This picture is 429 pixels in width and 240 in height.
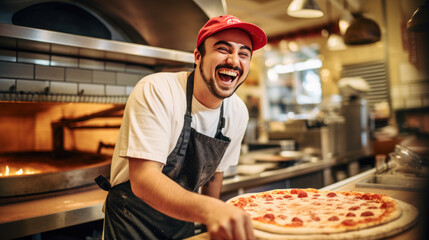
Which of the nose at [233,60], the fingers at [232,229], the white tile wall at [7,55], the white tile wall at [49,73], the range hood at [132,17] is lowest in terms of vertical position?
the fingers at [232,229]

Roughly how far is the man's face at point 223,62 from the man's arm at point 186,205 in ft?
1.42

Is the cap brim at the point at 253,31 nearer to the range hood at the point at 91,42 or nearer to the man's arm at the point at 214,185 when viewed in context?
the man's arm at the point at 214,185

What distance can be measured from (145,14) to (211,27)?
140cm

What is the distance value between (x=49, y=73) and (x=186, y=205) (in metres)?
1.72

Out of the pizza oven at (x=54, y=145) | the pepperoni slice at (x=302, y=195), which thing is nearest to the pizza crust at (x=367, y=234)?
the pepperoni slice at (x=302, y=195)

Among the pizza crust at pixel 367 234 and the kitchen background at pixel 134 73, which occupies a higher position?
the kitchen background at pixel 134 73

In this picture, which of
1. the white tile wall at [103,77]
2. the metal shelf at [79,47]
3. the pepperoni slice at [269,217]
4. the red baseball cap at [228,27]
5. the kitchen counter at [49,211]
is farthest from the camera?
the white tile wall at [103,77]

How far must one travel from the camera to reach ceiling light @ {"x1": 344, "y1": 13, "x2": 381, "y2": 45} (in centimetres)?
319

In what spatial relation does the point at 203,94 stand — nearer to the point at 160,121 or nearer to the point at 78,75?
the point at 160,121

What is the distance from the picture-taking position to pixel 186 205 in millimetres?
1012

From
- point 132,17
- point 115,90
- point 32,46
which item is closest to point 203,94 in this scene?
point 32,46

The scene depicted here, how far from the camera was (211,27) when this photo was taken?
54.8 inches

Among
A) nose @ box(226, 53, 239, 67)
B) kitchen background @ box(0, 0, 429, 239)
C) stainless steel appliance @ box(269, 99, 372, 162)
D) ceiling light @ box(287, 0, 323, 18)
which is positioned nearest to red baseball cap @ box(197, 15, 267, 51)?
nose @ box(226, 53, 239, 67)

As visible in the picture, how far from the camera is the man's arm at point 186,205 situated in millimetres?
849
